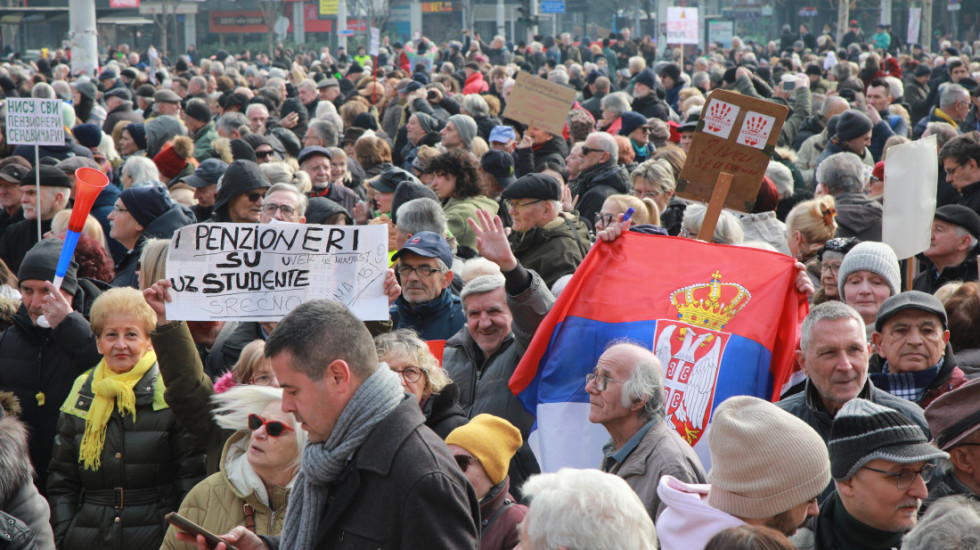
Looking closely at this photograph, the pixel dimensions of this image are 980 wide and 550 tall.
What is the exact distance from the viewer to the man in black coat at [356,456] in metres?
2.90

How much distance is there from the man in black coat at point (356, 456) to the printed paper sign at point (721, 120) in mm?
3013

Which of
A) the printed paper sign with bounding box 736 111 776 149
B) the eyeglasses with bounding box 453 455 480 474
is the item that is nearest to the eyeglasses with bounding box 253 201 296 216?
the printed paper sign with bounding box 736 111 776 149

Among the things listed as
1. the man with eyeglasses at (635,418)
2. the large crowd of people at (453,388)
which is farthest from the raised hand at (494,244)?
the man with eyeglasses at (635,418)

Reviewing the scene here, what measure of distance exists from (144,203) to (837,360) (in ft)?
14.8

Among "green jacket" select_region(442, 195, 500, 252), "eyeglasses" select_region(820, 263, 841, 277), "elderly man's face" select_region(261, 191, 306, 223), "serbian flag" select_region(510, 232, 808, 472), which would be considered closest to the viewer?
"serbian flag" select_region(510, 232, 808, 472)

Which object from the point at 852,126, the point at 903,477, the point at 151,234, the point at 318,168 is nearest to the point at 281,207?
the point at 151,234

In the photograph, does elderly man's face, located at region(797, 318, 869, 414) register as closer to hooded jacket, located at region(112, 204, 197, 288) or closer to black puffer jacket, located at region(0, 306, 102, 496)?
black puffer jacket, located at region(0, 306, 102, 496)

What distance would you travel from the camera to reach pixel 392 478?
2902 mm

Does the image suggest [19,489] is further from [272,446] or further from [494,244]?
[494,244]

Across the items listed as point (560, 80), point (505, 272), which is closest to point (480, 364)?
point (505, 272)

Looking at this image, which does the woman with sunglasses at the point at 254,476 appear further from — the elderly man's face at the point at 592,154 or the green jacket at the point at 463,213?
the elderly man's face at the point at 592,154

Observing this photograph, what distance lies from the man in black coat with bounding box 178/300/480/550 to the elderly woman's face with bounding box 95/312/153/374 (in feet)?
5.85

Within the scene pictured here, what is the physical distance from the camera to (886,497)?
3.13 metres

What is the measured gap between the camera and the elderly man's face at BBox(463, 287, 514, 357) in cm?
505
